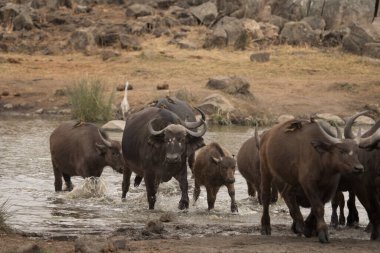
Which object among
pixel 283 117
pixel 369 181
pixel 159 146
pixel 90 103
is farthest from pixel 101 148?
pixel 283 117

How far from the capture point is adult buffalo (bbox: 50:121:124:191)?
1470 cm

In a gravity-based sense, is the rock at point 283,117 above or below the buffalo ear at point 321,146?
below

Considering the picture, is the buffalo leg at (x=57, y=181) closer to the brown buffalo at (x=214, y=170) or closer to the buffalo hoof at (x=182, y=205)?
the brown buffalo at (x=214, y=170)

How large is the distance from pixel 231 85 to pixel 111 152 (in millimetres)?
14337

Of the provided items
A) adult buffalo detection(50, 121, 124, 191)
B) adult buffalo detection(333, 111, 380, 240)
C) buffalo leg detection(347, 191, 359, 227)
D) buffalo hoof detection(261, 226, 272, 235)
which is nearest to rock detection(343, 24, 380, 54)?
adult buffalo detection(50, 121, 124, 191)

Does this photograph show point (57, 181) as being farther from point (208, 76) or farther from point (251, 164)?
point (208, 76)

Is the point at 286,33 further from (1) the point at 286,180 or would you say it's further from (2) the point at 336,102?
(1) the point at 286,180

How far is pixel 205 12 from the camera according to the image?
40.5m

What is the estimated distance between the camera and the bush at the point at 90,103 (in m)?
25.9

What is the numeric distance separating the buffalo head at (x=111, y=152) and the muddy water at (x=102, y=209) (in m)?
0.34

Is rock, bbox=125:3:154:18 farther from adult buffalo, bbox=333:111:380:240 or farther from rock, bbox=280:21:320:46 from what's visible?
adult buffalo, bbox=333:111:380:240

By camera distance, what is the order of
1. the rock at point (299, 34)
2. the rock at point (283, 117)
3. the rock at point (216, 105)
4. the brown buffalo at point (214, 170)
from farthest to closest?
1. the rock at point (299, 34)
2. the rock at point (216, 105)
3. the rock at point (283, 117)
4. the brown buffalo at point (214, 170)

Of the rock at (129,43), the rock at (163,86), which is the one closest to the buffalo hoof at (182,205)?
the rock at (163,86)

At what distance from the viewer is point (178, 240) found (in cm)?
1023
